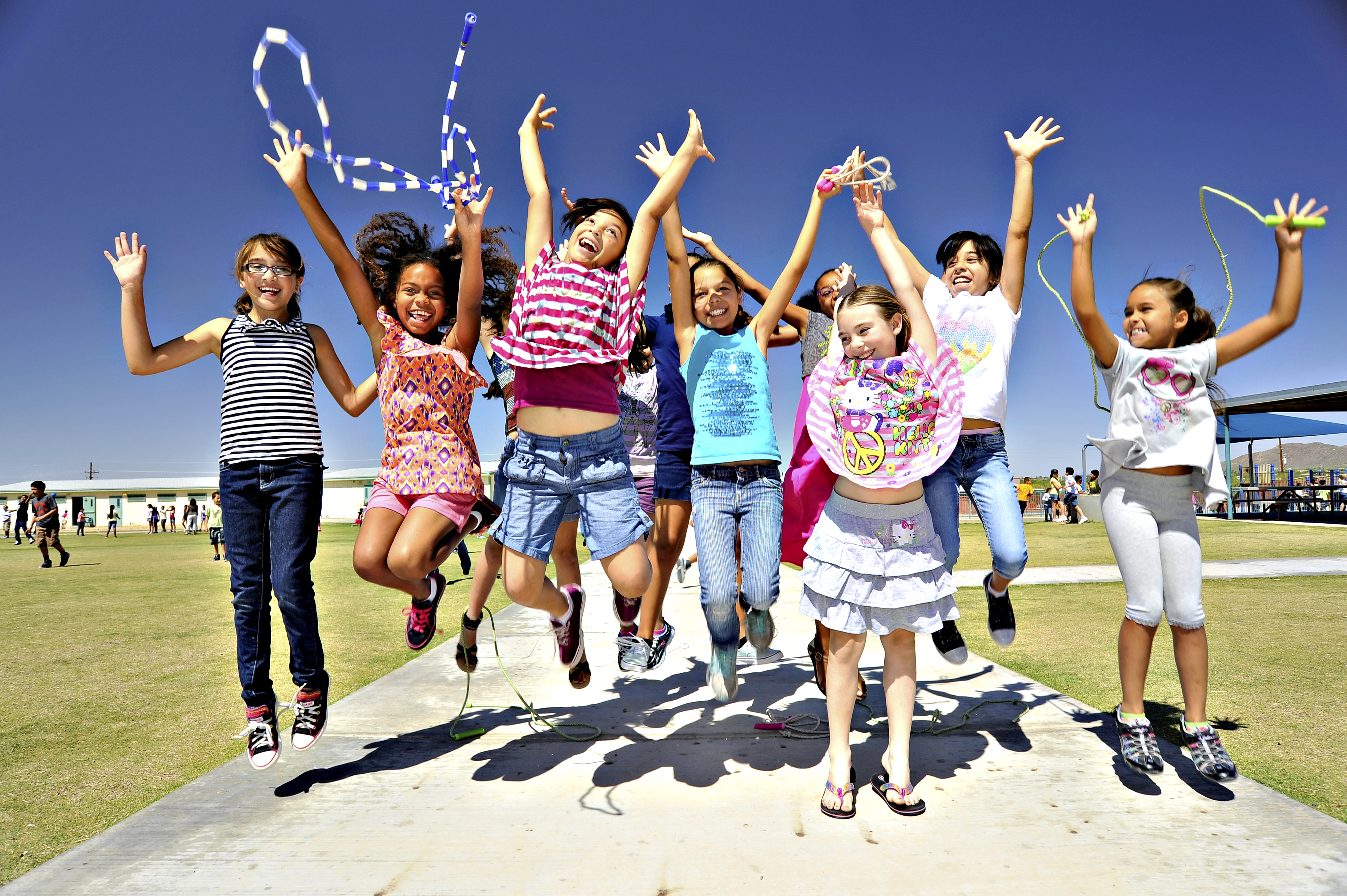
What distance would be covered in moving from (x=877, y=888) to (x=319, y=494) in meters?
2.80

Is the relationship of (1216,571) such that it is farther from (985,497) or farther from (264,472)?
(264,472)

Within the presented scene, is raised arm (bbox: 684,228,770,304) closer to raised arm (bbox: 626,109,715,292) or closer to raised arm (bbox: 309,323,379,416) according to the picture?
raised arm (bbox: 626,109,715,292)

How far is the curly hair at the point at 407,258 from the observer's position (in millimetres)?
3932

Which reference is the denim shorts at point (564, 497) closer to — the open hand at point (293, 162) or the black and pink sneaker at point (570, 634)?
the black and pink sneaker at point (570, 634)

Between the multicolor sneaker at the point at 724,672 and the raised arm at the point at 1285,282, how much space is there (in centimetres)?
254

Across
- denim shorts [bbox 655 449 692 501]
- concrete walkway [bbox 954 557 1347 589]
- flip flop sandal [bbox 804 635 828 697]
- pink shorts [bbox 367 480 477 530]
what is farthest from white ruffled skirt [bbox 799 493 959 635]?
concrete walkway [bbox 954 557 1347 589]

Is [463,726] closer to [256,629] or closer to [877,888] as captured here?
[256,629]

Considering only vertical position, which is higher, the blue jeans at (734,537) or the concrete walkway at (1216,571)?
the blue jeans at (734,537)

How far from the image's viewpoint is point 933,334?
321cm

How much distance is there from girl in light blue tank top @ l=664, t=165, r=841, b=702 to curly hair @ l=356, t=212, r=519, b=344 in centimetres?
96

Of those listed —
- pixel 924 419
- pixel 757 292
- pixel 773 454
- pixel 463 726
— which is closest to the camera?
pixel 924 419

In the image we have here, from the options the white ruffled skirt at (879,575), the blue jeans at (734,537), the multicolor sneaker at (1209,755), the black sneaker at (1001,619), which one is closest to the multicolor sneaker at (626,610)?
the blue jeans at (734,537)

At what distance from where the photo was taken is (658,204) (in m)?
3.38

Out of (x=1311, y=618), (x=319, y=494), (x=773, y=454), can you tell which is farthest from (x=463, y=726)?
(x=1311, y=618)
